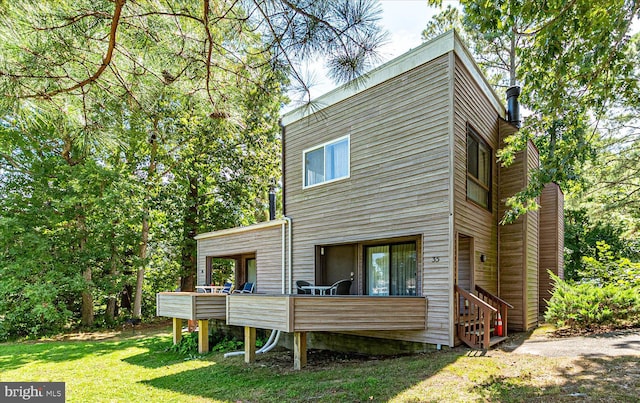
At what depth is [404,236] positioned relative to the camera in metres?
7.00

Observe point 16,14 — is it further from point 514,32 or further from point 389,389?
point 514,32

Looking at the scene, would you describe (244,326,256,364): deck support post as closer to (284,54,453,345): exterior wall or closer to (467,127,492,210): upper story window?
(284,54,453,345): exterior wall

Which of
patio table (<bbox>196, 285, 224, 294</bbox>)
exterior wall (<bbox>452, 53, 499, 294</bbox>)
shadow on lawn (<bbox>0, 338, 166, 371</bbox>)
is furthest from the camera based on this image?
patio table (<bbox>196, 285, 224, 294</bbox>)

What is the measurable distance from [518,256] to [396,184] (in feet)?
11.3

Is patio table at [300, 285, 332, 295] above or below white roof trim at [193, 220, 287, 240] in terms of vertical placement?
below

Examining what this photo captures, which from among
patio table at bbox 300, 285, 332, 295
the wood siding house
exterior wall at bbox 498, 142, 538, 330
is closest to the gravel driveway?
the wood siding house

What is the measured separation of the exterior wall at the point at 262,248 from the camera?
9.69 metres

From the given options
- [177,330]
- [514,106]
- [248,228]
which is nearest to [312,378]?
[177,330]

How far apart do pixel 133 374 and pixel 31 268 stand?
800 cm

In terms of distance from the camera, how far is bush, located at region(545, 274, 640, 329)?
743 cm

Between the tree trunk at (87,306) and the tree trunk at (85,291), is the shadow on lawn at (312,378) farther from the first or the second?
the tree trunk at (87,306)

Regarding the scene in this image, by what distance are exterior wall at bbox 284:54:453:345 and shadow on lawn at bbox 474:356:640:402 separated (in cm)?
186

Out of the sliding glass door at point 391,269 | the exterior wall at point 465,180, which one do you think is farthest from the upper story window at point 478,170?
the sliding glass door at point 391,269

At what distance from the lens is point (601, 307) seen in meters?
7.60
